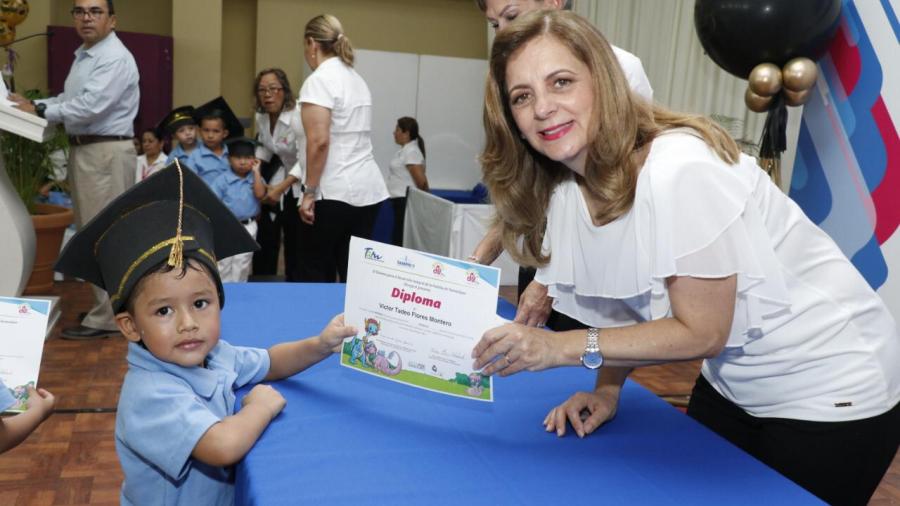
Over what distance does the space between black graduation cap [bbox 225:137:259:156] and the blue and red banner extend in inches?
128

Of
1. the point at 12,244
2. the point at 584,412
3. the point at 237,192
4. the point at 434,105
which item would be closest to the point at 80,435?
the point at 12,244

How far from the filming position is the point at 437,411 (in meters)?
1.61

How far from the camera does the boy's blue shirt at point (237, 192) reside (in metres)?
5.08

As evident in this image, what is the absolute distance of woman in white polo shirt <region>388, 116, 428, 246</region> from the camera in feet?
23.7

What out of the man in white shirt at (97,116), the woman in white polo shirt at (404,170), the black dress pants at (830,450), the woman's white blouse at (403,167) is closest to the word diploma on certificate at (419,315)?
the black dress pants at (830,450)

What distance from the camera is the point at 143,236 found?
1.46m

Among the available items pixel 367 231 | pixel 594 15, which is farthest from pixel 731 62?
pixel 594 15

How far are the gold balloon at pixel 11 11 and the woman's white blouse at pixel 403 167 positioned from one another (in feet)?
10.2

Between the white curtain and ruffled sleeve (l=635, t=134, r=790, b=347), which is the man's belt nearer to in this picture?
the white curtain

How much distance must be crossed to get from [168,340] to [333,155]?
286 centimetres

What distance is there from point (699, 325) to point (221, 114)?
15.0 feet

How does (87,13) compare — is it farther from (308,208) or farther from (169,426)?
(169,426)

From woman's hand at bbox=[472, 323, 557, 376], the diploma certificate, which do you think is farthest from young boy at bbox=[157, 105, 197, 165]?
woman's hand at bbox=[472, 323, 557, 376]

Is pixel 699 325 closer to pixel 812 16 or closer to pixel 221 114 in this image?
pixel 812 16
